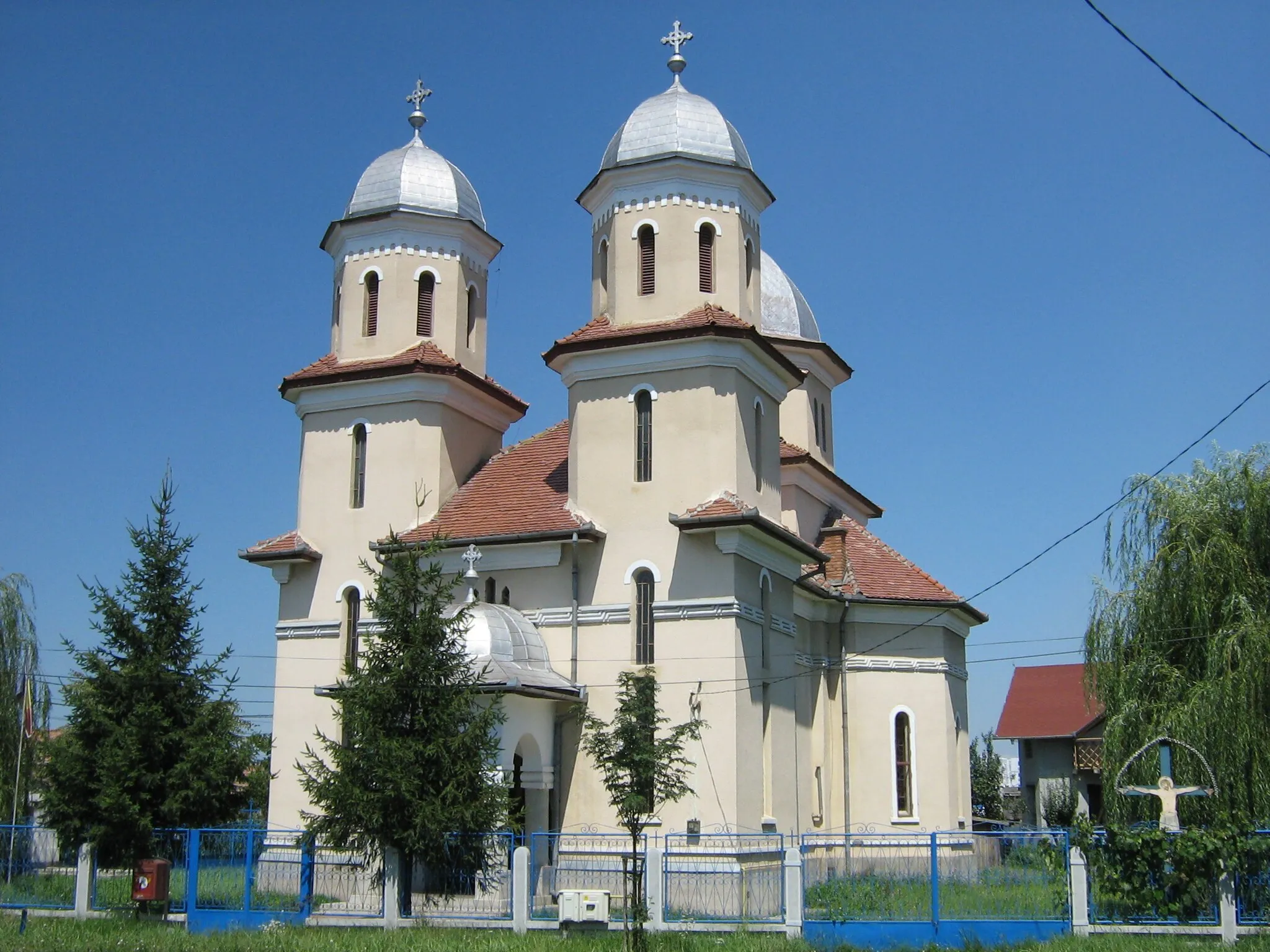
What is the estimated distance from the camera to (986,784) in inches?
2063

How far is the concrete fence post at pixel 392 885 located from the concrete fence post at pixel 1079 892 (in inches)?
363

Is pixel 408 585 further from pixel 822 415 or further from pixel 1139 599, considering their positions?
pixel 822 415

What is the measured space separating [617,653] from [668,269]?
7344 millimetres

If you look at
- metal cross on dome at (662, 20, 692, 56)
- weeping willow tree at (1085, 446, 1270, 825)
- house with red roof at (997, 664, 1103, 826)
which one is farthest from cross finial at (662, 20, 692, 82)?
house with red roof at (997, 664, 1103, 826)

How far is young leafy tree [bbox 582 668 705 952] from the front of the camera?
20.4 meters

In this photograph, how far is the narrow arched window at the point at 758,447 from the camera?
80.8 feet

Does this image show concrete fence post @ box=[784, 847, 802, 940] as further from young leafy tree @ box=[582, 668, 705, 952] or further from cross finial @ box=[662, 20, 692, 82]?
cross finial @ box=[662, 20, 692, 82]

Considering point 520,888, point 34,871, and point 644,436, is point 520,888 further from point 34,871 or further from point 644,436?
point 34,871

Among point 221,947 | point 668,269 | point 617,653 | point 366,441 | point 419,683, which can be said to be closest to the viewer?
point 221,947

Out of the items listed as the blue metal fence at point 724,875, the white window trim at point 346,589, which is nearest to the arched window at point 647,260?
the white window trim at point 346,589

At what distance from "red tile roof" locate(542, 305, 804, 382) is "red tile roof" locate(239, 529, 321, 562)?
618cm

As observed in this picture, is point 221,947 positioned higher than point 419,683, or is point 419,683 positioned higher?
point 419,683

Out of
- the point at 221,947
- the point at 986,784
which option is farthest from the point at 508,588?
the point at 986,784

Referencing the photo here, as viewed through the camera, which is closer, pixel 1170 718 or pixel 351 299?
pixel 1170 718
